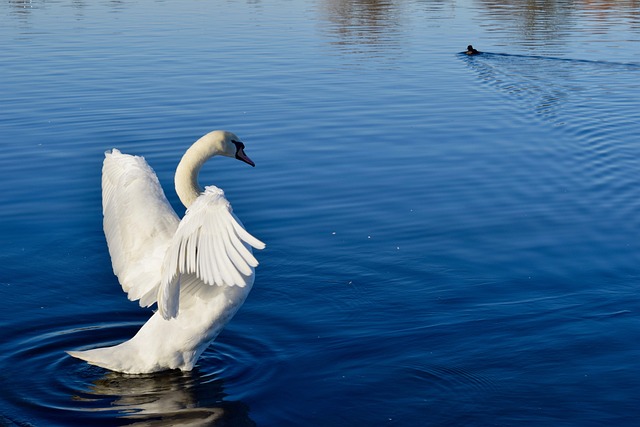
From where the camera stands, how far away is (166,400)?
25.7 feet

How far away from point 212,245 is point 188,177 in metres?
1.80

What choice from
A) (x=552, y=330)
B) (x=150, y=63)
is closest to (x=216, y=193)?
(x=552, y=330)

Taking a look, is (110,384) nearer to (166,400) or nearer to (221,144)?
(166,400)

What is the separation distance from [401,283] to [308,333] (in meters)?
1.51

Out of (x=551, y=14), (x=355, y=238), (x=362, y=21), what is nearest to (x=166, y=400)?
(x=355, y=238)

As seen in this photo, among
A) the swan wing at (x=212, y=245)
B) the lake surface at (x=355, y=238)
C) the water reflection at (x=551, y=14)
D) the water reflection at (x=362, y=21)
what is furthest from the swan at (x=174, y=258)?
the water reflection at (x=551, y=14)

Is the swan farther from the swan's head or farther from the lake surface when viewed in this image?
the lake surface

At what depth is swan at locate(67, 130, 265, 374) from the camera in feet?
21.6

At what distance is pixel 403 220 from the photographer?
490 inches

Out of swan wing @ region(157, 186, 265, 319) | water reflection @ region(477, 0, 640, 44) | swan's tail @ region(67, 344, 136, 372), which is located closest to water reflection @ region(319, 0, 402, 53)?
water reflection @ region(477, 0, 640, 44)

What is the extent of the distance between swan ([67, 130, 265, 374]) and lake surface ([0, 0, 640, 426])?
31cm

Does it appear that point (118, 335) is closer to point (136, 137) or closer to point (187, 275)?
→ point (187, 275)

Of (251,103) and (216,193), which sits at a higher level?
(216,193)

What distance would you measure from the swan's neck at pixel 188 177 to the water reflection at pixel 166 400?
1417 millimetres
